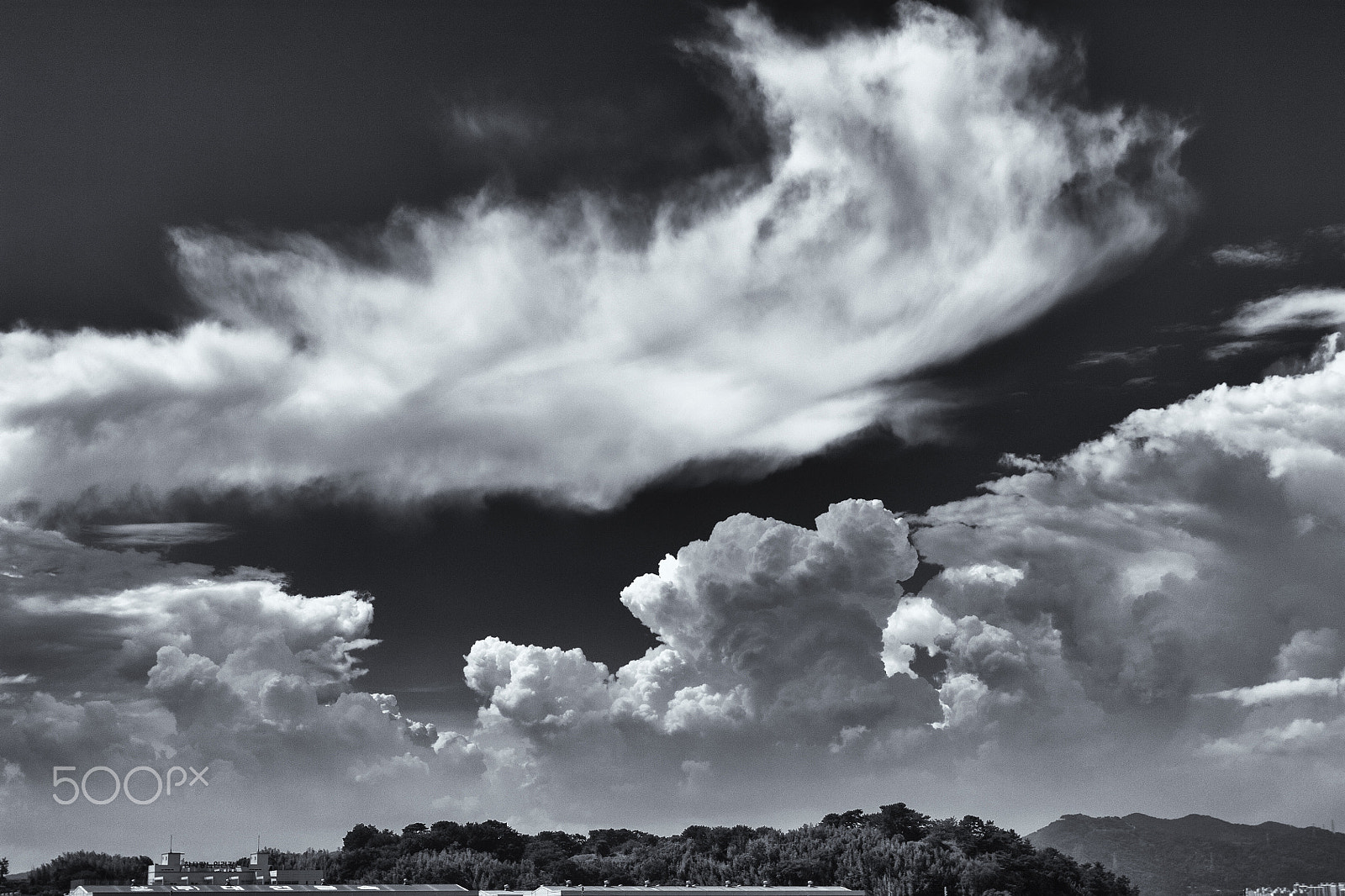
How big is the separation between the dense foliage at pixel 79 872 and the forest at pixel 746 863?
264 millimetres

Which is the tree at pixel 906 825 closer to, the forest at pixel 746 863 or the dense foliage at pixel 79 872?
the forest at pixel 746 863

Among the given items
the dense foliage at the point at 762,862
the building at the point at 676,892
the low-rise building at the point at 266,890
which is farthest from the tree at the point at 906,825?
the low-rise building at the point at 266,890

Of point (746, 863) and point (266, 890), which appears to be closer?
point (266, 890)

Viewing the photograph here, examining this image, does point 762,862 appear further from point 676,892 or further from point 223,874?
point 223,874

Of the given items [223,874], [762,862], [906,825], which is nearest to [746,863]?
[762,862]

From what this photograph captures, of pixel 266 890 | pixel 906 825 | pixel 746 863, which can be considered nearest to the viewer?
pixel 266 890

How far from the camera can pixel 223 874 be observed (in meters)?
106

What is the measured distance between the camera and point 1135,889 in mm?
181750

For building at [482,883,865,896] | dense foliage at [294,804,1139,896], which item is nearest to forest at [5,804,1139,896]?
dense foliage at [294,804,1139,896]

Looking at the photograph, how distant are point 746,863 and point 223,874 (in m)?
73.7

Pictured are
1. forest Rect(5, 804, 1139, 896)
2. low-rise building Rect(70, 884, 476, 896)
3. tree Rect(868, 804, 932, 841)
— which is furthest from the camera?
tree Rect(868, 804, 932, 841)

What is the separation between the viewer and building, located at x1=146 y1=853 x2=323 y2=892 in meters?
105

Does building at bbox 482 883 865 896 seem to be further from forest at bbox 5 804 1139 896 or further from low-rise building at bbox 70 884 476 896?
forest at bbox 5 804 1139 896

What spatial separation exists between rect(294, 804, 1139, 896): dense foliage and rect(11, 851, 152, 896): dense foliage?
1784 centimetres
